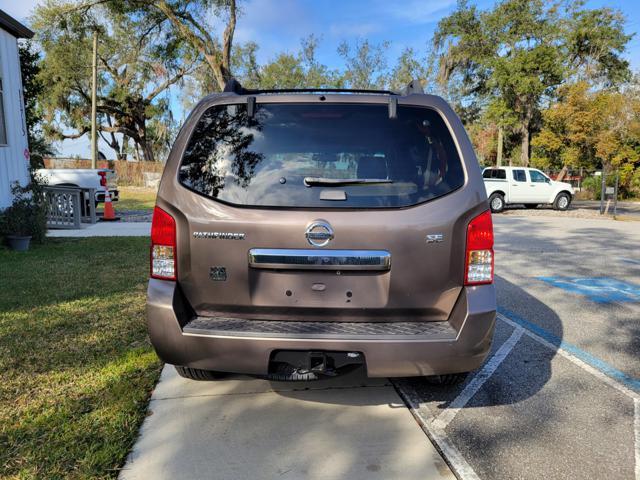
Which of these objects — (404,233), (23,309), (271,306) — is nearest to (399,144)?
(404,233)

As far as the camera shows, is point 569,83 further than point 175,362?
Yes

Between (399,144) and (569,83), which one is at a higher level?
(569,83)

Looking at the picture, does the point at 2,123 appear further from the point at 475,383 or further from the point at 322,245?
the point at 475,383

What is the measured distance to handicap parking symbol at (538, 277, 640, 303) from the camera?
612 centimetres

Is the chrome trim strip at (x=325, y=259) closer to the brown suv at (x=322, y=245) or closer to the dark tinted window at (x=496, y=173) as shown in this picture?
the brown suv at (x=322, y=245)

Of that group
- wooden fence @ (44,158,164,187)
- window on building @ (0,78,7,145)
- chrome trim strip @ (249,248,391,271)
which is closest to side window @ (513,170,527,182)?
window on building @ (0,78,7,145)

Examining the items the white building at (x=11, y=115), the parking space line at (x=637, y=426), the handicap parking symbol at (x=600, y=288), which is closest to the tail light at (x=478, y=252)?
the parking space line at (x=637, y=426)

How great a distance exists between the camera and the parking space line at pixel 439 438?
2.46m

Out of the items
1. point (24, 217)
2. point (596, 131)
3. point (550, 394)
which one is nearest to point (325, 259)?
point (550, 394)

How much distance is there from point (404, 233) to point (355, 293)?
0.42 metres

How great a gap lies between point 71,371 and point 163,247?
1624 millimetres

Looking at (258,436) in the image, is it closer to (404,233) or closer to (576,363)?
(404,233)

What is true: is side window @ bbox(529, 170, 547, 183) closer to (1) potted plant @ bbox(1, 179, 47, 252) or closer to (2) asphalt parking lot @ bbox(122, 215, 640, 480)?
(2) asphalt parking lot @ bbox(122, 215, 640, 480)

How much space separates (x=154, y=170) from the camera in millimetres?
34219
